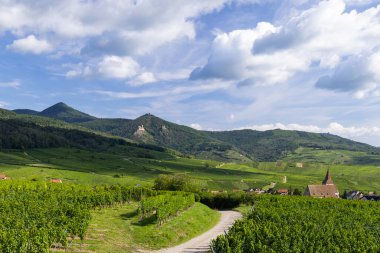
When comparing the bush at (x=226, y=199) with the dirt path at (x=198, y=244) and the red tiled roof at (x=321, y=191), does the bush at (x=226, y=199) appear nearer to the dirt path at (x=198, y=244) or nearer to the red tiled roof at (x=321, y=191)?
the dirt path at (x=198, y=244)

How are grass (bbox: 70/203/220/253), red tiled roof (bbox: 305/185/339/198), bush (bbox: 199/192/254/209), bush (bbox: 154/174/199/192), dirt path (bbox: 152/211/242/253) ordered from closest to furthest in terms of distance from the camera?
grass (bbox: 70/203/220/253) < dirt path (bbox: 152/211/242/253) < bush (bbox: 199/192/254/209) < bush (bbox: 154/174/199/192) < red tiled roof (bbox: 305/185/339/198)

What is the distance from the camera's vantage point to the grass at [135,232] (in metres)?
36.4

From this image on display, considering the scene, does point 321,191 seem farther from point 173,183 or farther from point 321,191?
point 173,183

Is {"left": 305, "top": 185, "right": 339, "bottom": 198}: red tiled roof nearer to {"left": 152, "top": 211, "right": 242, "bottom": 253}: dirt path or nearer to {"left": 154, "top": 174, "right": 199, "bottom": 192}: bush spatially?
{"left": 154, "top": 174, "right": 199, "bottom": 192}: bush

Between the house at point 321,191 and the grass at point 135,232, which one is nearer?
the grass at point 135,232

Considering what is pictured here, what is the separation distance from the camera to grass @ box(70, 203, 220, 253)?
1432 inches

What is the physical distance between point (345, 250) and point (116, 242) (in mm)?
24059

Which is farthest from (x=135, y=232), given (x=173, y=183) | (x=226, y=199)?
(x=173, y=183)

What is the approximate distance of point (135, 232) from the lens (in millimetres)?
43031

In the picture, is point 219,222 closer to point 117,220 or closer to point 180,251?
point 117,220

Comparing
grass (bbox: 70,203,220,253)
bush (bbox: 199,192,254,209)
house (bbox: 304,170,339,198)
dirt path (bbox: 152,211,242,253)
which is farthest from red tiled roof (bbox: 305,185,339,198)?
dirt path (bbox: 152,211,242,253)

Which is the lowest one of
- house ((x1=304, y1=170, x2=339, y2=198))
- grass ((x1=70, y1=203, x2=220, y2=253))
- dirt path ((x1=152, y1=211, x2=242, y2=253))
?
house ((x1=304, y1=170, x2=339, y2=198))

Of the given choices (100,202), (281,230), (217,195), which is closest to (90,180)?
(217,195)

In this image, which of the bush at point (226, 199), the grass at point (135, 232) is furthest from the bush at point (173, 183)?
the grass at point (135, 232)
